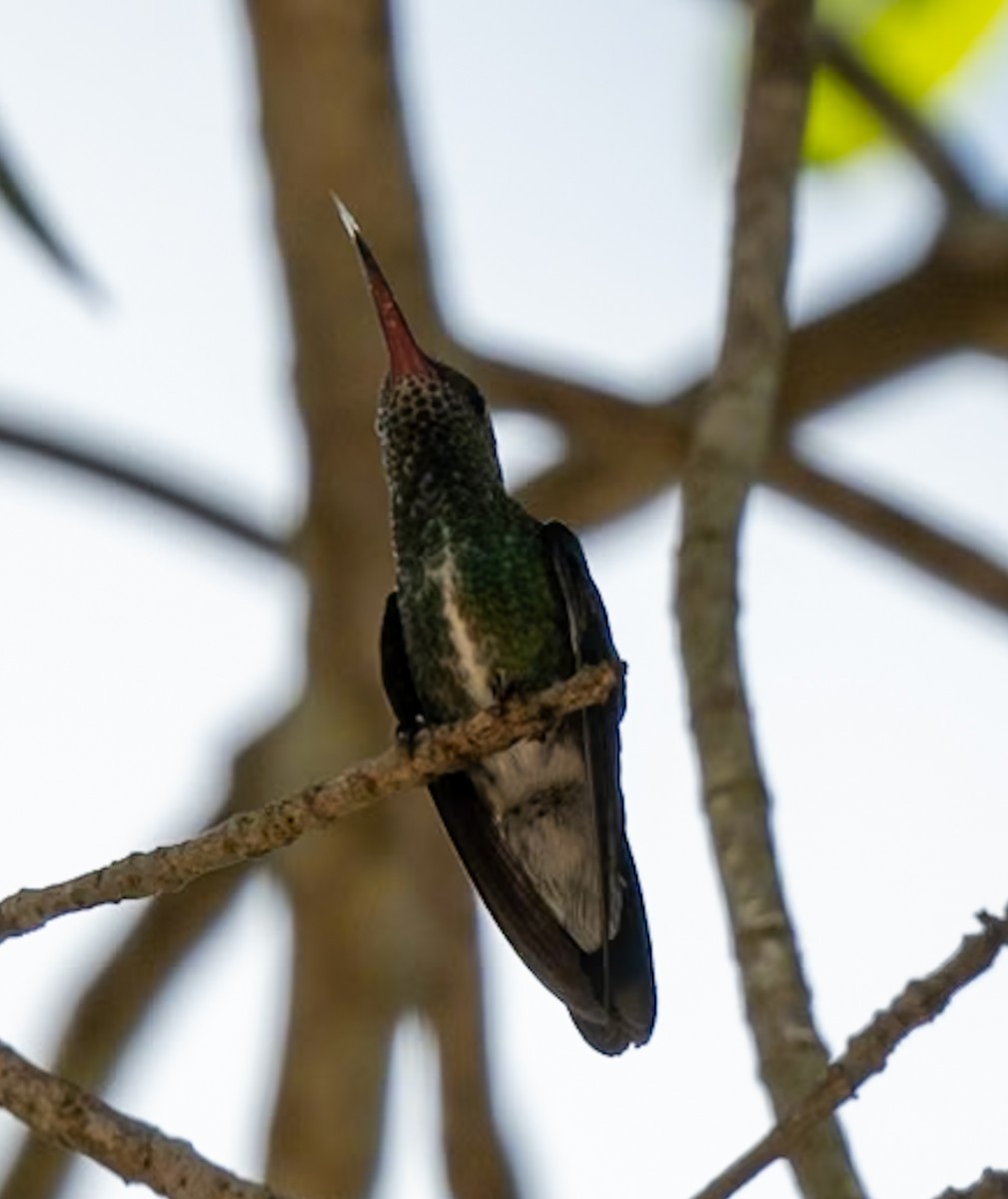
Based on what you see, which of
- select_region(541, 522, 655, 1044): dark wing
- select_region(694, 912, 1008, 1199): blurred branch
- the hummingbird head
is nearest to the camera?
select_region(694, 912, 1008, 1199): blurred branch

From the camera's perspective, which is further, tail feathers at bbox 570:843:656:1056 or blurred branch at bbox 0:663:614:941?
tail feathers at bbox 570:843:656:1056

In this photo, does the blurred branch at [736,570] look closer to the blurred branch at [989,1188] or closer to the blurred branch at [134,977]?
the blurred branch at [989,1188]

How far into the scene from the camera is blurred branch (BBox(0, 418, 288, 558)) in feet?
15.0

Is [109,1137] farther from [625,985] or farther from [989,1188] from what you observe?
[625,985]

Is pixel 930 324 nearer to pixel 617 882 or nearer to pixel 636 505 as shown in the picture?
pixel 636 505

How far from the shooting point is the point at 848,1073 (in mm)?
2320

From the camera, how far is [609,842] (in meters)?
3.24

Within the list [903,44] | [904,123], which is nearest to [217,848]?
[904,123]

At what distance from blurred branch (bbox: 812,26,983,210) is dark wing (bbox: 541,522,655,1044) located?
1441 mm

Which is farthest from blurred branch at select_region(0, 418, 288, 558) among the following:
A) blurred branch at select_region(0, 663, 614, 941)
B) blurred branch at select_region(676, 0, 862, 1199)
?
blurred branch at select_region(0, 663, 614, 941)

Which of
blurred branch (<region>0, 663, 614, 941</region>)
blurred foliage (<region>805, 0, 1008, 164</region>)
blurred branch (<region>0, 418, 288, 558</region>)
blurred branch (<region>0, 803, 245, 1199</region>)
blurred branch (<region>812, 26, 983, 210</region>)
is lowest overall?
blurred branch (<region>0, 663, 614, 941</region>)

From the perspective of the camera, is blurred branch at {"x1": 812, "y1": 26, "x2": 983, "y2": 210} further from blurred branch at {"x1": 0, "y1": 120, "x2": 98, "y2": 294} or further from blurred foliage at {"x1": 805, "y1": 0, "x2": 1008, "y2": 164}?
blurred branch at {"x1": 0, "y1": 120, "x2": 98, "y2": 294}

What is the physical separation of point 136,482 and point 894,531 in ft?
4.02

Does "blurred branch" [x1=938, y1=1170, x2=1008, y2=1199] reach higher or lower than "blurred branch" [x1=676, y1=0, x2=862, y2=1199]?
lower
